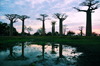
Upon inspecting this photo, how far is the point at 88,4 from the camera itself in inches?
906

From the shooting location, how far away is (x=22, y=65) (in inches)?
201

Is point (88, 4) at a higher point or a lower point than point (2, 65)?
higher

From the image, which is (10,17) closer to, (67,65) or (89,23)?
(89,23)

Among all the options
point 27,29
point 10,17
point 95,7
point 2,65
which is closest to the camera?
point 2,65

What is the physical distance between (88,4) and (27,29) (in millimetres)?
72650

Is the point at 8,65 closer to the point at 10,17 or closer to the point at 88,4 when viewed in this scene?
the point at 88,4

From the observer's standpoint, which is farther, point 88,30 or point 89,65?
point 88,30

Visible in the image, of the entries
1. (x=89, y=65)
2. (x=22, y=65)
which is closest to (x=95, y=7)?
(x=89, y=65)

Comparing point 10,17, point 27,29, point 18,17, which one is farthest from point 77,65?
point 27,29

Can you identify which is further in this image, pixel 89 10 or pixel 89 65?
pixel 89 10

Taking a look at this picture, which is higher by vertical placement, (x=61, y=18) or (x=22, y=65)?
(x=61, y=18)

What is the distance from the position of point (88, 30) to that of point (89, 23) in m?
2.19

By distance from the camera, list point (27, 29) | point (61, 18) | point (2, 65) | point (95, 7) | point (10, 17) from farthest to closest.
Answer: point (27, 29)
point (10, 17)
point (61, 18)
point (95, 7)
point (2, 65)

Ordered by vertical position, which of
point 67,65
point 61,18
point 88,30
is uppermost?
point 61,18
